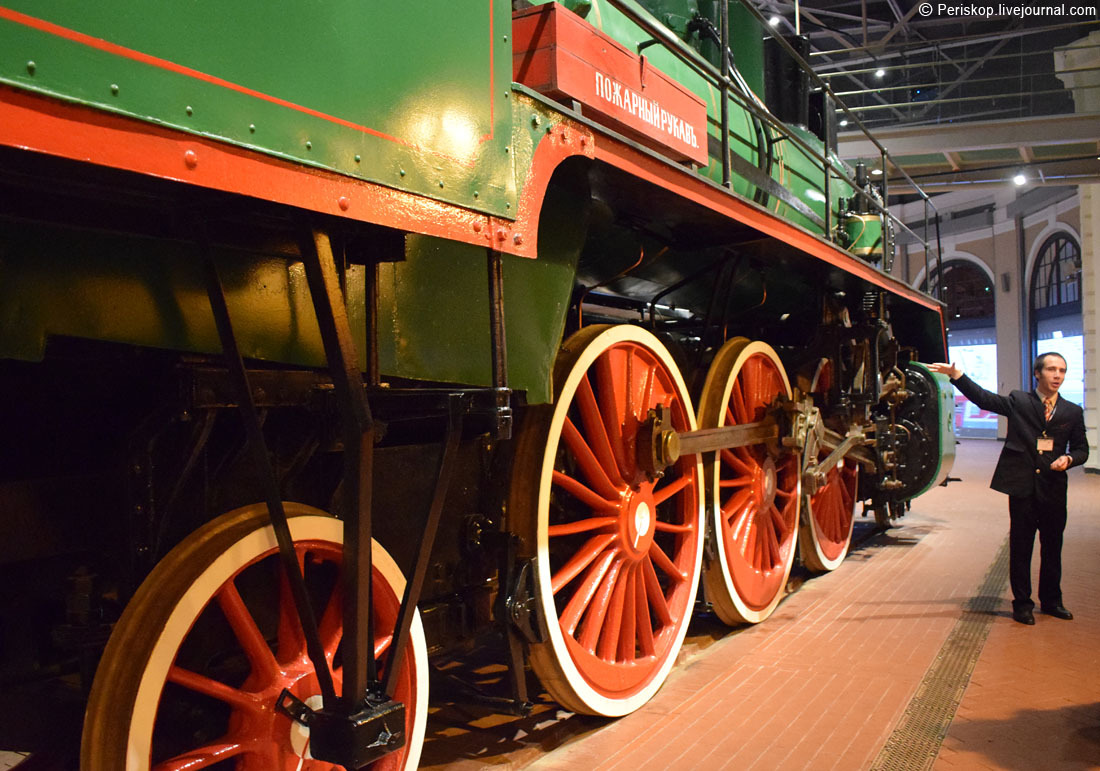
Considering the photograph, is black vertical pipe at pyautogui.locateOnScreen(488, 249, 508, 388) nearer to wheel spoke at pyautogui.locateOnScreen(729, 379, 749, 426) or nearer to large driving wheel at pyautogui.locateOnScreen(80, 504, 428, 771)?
large driving wheel at pyautogui.locateOnScreen(80, 504, 428, 771)

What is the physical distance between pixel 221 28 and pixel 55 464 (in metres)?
1.16

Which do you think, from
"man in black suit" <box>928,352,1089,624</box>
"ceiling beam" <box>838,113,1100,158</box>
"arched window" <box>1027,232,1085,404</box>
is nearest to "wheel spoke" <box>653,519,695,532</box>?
"man in black suit" <box>928,352,1089,624</box>

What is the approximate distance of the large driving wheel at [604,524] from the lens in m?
2.68

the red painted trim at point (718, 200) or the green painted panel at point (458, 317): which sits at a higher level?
the red painted trim at point (718, 200)

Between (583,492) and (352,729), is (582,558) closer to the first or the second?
(583,492)

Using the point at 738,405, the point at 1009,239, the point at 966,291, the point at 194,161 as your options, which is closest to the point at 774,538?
the point at 738,405

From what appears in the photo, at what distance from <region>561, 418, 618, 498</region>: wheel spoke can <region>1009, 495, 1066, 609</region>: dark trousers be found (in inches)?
105

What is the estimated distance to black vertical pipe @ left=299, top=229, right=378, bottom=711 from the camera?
1.68 m

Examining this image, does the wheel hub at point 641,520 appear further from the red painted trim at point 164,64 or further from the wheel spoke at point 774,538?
the red painted trim at point 164,64

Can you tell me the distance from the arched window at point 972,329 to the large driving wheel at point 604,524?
54.2 ft

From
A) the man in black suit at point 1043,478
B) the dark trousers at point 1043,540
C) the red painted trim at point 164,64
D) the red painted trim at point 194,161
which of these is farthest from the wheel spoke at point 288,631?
the dark trousers at point 1043,540

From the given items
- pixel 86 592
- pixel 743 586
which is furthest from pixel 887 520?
pixel 86 592

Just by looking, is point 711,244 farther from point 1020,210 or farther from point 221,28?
point 1020,210

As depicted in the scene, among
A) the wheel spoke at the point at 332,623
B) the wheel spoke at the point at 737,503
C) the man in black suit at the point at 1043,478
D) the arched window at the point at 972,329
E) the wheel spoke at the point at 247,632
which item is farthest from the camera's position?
the arched window at the point at 972,329
